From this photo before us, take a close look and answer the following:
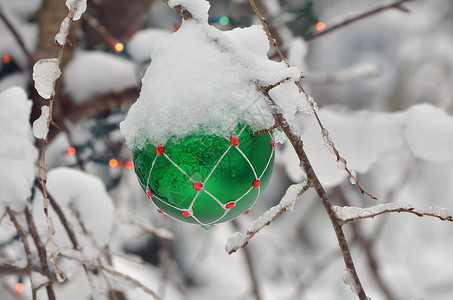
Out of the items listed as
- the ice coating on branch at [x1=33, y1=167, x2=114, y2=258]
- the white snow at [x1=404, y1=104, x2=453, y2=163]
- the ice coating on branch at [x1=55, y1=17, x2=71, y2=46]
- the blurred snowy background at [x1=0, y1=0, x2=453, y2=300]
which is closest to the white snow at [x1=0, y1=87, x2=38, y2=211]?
the blurred snowy background at [x1=0, y1=0, x2=453, y2=300]

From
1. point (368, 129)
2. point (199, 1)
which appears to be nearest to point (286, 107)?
point (199, 1)

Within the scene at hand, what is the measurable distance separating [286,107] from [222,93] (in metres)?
0.10

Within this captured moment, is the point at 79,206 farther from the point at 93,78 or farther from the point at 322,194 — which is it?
the point at 322,194

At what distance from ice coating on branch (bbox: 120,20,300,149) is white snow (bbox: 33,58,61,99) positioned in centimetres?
15

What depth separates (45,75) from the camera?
0.65m

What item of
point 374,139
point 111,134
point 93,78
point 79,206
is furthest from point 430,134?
point 111,134

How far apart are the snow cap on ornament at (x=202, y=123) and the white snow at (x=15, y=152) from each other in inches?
12.7

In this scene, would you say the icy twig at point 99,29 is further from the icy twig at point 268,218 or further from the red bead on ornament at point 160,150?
the icy twig at point 268,218

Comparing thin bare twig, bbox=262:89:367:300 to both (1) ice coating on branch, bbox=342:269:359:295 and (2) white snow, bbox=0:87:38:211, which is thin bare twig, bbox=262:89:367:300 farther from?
(2) white snow, bbox=0:87:38:211

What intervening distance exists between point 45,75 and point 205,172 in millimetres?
262

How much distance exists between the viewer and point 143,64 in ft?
4.21

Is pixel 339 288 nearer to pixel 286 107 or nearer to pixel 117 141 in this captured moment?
pixel 117 141

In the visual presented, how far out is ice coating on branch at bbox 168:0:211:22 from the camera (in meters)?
0.71

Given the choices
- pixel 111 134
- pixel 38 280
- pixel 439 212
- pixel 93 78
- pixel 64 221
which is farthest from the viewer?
pixel 111 134
